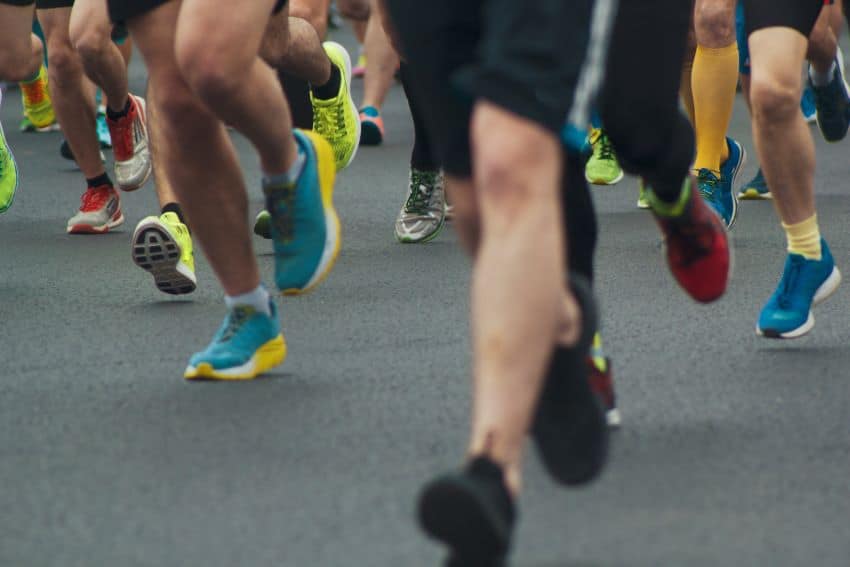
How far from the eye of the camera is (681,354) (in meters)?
4.07

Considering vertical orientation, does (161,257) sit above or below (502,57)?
below

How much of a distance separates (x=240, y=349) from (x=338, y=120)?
2.41 metres

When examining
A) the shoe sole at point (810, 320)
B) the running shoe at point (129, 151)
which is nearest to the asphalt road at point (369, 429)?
the shoe sole at point (810, 320)

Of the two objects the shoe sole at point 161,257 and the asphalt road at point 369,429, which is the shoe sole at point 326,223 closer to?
the asphalt road at point 369,429

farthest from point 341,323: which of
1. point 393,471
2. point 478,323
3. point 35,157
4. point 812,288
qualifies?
point 35,157

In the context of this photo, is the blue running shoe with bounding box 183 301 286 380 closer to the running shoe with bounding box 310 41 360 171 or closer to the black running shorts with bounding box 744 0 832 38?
the black running shorts with bounding box 744 0 832 38

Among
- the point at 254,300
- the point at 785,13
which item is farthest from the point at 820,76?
the point at 254,300

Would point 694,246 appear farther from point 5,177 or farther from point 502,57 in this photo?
point 5,177

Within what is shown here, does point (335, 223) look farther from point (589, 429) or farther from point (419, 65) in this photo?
point (589, 429)

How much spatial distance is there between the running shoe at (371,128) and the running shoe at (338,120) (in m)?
3.57

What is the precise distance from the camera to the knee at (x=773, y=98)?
3871 mm

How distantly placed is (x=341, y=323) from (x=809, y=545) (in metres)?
2.23

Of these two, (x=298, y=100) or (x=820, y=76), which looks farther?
(x=820, y=76)

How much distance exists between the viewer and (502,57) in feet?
→ 7.66
